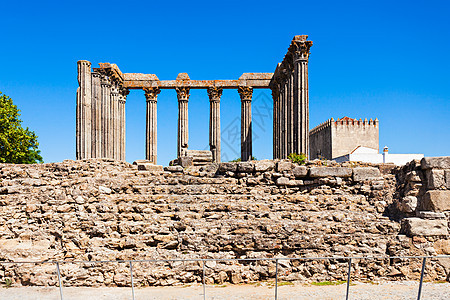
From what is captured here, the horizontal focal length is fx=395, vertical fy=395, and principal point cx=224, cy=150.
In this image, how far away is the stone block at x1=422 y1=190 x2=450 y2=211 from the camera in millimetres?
9984

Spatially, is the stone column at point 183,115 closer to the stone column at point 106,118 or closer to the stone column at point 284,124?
the stone column at point 106,118

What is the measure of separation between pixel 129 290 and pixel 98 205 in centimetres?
293

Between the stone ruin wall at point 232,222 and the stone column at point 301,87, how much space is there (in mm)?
8773

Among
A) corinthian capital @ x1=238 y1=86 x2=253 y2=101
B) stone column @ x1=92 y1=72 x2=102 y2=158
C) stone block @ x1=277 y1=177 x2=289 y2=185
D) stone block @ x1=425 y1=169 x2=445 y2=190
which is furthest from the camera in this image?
corinthian capital @ x1=238 y1=86 x2=253 y2=101

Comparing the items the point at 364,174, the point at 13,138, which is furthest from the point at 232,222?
the point at 13,138

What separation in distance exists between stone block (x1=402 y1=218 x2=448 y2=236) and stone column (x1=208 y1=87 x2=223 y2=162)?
66.3 feet

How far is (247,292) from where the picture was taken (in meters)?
8.23

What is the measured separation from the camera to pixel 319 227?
9711mm

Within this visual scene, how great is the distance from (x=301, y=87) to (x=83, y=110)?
13180 millimetres

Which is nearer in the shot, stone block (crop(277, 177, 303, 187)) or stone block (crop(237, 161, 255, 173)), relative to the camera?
stone block (crop(277, 177, 303, 187))

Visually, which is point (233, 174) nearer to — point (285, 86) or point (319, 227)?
point (319, 227)

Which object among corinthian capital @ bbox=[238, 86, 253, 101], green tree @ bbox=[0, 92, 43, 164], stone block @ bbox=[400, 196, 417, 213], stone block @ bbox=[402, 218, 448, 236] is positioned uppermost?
corinthian capital @ bbox=[238, 86, 253, 101]

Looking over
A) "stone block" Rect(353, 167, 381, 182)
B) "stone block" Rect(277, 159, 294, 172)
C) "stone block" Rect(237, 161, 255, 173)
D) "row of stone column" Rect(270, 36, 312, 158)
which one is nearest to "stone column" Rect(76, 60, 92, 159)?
"row of stone column" Rect(270, 36, 312, 158)

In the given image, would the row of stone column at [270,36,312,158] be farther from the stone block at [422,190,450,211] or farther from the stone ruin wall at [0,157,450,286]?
the stone block at [422,190,450,211]
